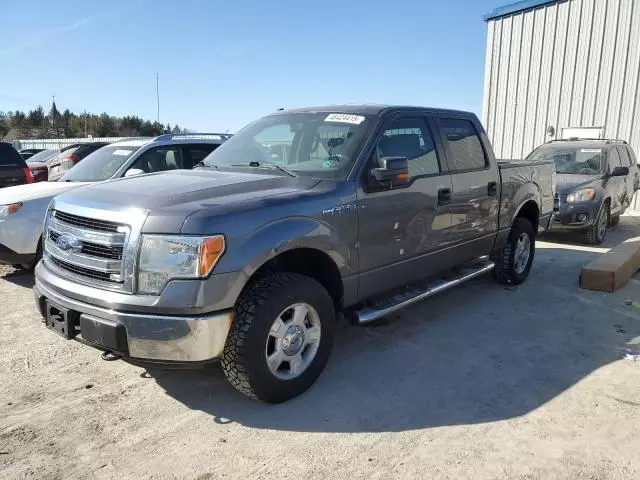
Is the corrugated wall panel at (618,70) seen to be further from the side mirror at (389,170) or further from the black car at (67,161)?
the black car at (67,161)

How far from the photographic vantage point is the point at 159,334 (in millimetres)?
2758

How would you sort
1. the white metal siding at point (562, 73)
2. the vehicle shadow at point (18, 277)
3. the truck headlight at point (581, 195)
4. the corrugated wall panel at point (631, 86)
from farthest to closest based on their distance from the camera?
the white metal siding at point (562, 73) < the corrugated wall panel at point (631, 86) < the truck headlight at point (581, 195) < the vehicle shadow at point (18, 277)

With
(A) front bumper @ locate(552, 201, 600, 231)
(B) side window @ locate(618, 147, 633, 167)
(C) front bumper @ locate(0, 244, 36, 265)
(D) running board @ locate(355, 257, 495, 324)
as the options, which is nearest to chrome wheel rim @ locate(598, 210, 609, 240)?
(A) front bumper @ locate(552, 201, 600, 231)

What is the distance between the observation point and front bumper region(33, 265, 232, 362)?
9.03ft

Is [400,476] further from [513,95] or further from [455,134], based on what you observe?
[513,95]

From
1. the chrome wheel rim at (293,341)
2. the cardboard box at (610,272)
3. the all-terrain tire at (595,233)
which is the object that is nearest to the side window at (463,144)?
the cardboard box at (610,272)

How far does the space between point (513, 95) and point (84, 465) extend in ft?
48.8

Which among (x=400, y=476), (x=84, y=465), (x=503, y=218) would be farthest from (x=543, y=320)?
(x=84, y=465)

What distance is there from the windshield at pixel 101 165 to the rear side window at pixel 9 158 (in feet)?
7.31

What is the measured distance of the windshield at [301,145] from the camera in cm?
374

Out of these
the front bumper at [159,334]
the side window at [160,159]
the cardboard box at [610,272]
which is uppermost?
the side window at [160,159]

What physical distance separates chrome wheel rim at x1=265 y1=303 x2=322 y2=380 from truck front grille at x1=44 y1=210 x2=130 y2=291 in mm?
968

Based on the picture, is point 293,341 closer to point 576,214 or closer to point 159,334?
point 159,334

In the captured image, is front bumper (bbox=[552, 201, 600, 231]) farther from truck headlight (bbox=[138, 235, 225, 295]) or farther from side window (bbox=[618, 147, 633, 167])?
truck headlight (bbox=[138, 235, 225, 295])
